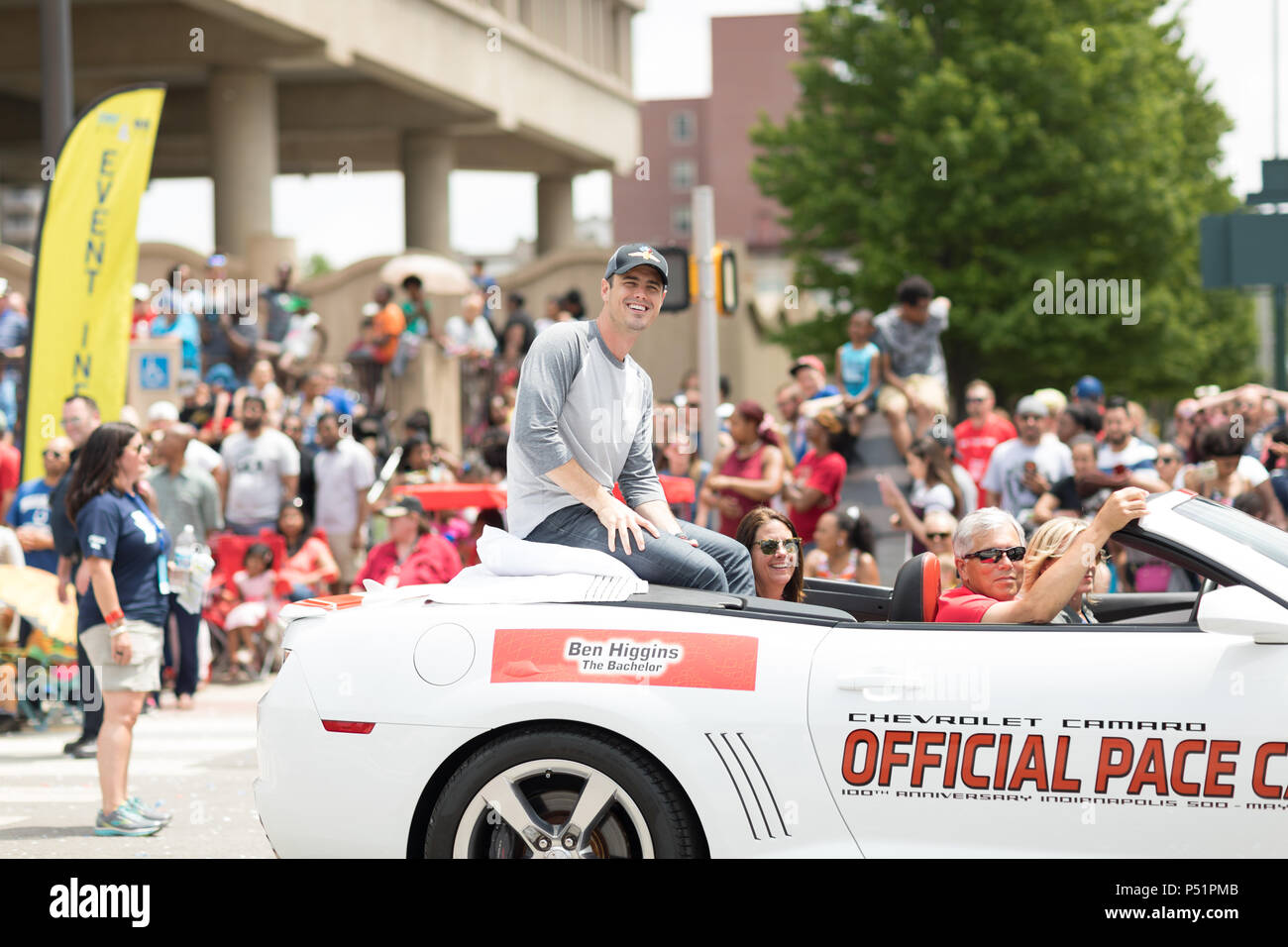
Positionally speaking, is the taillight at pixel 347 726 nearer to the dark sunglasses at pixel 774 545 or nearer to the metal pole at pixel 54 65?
the dark sunglasses at pixel 774 545

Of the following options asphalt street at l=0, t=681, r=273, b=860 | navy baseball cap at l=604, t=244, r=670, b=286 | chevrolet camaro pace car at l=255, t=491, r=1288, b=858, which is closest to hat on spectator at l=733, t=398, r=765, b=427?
asphalt street at l=0, t=681, r=273, b=860

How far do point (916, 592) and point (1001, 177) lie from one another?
1053 inches

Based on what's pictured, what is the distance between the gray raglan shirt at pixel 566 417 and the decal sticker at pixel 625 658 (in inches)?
24.8

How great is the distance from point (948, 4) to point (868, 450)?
21657 millimetres

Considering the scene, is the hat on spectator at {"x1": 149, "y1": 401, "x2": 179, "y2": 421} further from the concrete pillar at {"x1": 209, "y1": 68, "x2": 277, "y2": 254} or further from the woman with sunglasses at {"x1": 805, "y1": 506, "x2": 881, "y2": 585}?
the concrete pillar at {"x1": 209, "y1": 68, "x2": 277, "y2": 254}

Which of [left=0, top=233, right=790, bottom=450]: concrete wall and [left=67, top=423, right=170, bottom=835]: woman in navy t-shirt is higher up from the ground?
[left=0, top=233, right=790, bottom=450]: concrete wall

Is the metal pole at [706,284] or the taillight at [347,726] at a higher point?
the metal pole at [706,284]

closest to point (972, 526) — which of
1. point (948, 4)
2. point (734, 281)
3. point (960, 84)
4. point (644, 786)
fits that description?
point (644, 786)

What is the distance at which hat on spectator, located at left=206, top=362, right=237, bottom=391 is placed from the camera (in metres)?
17.7

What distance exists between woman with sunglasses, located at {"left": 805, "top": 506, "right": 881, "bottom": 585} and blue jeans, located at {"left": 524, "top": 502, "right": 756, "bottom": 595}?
5324 millimetres

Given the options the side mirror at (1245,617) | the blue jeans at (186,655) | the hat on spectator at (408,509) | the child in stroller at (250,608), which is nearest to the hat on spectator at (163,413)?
the child in stroller at (250,608)

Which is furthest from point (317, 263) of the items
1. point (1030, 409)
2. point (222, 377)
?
point (1030, 409)

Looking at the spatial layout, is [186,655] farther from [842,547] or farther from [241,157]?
[241,157]

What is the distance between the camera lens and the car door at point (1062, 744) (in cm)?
434
